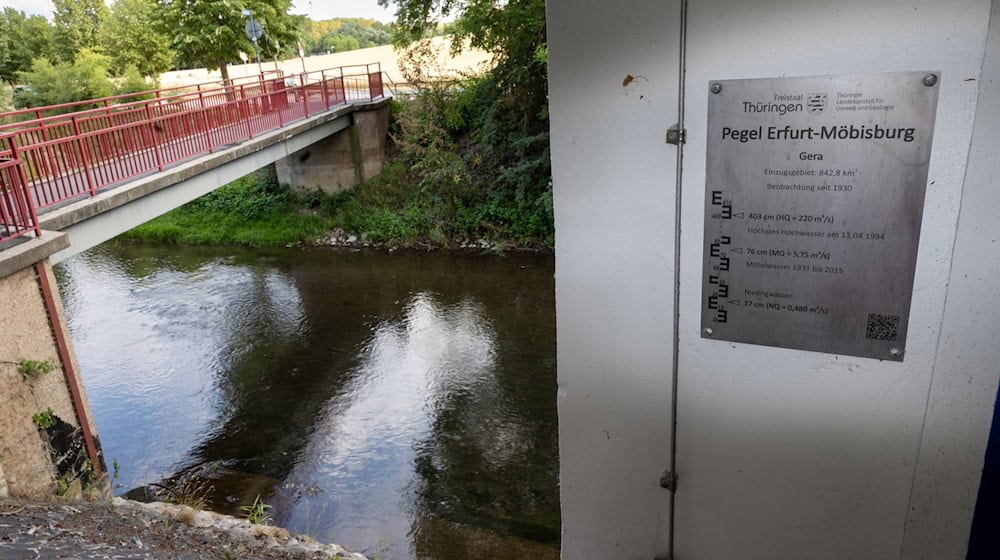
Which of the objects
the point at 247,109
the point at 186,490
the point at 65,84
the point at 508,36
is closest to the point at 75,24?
the point at 65,84

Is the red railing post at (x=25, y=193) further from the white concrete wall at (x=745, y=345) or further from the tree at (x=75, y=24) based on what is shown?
A: the tree at (x=75, y=24)

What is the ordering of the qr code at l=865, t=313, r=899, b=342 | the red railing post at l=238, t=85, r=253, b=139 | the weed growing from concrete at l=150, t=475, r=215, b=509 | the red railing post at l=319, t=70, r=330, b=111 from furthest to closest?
1. the red railing post at l=319, t=70, r=330, b=111
2. the red railing post at l=238, t=85, r=253, b=139
3. the weed growing from concrete at l=150, t=475, r=215, b=509
4. the qr code at l=865, t=313, r=899, b=342

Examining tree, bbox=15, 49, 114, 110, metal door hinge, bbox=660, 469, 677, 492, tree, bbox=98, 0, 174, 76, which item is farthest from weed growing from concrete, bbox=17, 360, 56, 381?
tree, bbox=98, 0, 174, 76

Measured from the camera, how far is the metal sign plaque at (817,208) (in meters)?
2.08

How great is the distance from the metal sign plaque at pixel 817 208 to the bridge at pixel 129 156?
23.1 feet

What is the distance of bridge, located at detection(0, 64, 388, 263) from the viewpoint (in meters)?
7.45

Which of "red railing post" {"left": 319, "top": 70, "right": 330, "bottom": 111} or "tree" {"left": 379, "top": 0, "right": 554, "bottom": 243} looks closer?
"tree" {"left": 379, "top": 0, "right": 554, "bottom": 243}

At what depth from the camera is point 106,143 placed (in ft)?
30.2

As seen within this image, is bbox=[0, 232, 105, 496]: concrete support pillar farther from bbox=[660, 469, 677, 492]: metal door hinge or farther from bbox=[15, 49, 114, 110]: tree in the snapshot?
bbox=[15, 49, 114, 110]: tree

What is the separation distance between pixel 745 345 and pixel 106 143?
9.52 meters

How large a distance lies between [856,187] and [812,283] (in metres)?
0.35

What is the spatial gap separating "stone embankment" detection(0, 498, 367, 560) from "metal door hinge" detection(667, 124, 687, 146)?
15.0 ft

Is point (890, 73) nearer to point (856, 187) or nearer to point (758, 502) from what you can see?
point (856, 187)

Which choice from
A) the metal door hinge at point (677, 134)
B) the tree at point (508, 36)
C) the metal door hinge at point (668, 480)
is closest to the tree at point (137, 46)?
the tree at point (508, 36)
